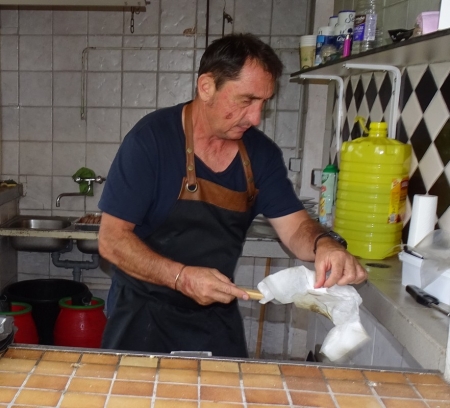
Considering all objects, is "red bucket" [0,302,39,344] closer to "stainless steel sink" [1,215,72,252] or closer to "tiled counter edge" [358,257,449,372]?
"stainless steel sink" [1,215,72,252]

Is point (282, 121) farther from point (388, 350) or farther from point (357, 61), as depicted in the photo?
point (388, 350)

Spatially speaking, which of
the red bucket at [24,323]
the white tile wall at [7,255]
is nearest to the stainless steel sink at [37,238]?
the white tile wall at [7,255]

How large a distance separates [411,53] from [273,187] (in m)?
0.55

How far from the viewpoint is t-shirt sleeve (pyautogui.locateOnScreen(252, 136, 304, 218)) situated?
1.66 metres

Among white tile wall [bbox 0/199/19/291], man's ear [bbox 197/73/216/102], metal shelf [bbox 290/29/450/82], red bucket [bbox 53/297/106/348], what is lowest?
red bucket [bbox 53/297/106/348]

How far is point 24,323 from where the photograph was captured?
8.84ft

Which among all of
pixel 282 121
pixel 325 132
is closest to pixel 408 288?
pixel 325 132

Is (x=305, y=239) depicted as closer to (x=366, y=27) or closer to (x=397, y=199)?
(x=397, y=199)

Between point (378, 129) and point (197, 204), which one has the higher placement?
point (378, 129)

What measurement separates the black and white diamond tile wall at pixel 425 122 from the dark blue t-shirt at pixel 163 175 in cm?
39

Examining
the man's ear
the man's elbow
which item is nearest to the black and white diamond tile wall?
the man's ear

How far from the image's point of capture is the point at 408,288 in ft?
4.21

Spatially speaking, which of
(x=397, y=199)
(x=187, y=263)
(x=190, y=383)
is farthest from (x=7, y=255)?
(x=190, y=383)

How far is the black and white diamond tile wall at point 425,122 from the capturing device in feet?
4.95
